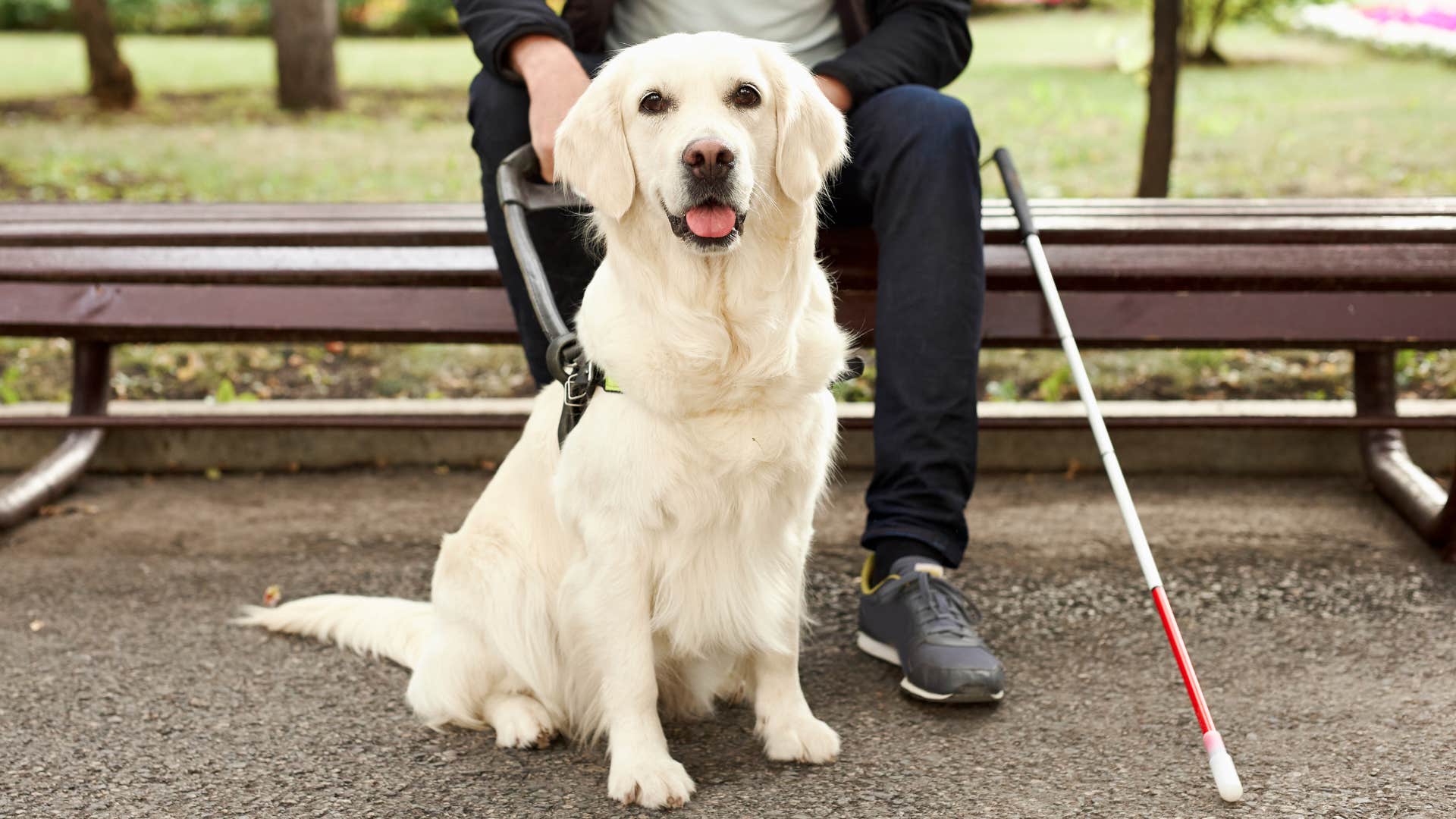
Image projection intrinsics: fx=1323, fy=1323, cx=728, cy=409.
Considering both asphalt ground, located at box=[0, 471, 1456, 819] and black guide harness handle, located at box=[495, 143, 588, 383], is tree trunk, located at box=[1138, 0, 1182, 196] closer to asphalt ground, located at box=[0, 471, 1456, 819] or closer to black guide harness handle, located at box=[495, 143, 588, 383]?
asphalt ground, located at box=[0, 471, 1456, 819]

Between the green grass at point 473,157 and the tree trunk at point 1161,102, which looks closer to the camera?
the green grass at point 473,157

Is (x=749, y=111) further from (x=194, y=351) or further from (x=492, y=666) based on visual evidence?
(x=194, y=351)

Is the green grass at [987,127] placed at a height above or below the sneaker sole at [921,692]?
below

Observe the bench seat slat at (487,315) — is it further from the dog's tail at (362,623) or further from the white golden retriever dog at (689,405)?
the white golden retriever dog at (689,405)

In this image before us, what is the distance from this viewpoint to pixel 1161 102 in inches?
198

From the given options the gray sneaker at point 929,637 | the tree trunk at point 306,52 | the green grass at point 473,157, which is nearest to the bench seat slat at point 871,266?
the gray sneaker at point 929,637

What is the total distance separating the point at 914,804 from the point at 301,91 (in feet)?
31.5

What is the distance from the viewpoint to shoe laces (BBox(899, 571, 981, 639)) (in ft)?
8.43

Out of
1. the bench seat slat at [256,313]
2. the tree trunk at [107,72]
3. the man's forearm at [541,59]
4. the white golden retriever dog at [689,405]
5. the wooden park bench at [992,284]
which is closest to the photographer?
the white golden retriever dog at [689,405]

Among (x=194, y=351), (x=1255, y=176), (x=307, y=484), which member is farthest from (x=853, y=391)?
(x=1255, y=176)

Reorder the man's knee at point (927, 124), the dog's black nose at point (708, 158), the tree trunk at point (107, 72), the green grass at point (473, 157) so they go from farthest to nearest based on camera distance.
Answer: the tree trunk at point (107, 72), the green grass at point (473, 157), the man's knee at point (927, 124), the dog's black nose at point (708, 158)

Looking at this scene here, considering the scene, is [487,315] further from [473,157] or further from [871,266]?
[473,157]

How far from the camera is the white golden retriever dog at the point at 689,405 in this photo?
2.19 metres

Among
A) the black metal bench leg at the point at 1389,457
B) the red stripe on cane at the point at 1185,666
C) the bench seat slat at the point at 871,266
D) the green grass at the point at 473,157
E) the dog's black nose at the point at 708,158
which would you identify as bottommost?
the green grass at the point at 473,157
